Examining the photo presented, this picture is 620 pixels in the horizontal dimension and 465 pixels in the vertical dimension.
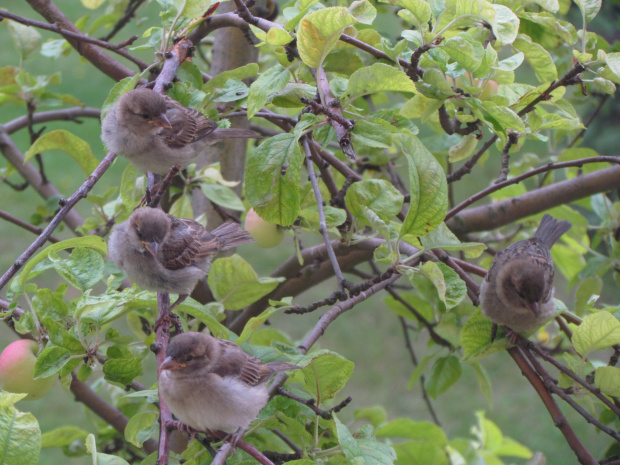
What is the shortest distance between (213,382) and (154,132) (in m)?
1.19

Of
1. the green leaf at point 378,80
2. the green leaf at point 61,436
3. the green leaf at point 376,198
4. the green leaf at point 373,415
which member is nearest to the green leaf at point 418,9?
the green leaf at point 378,80

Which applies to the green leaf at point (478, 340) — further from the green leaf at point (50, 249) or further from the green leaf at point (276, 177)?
the green leaf at point (50, 249)

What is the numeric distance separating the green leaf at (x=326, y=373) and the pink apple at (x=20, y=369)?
2.59 feet

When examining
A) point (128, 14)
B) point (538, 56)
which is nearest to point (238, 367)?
point (538, 56)

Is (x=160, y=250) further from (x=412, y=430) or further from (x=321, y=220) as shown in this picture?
(x=412, y=430)

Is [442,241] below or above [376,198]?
below

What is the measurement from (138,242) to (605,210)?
1961 millimetres

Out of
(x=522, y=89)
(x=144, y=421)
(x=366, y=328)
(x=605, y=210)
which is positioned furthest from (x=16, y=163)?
(x=366, y=328)

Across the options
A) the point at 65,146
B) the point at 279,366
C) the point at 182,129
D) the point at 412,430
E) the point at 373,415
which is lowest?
the point at 373,415

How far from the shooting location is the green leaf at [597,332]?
1.72m

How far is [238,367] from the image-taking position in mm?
1895

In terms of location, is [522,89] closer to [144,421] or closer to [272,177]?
[272,177]

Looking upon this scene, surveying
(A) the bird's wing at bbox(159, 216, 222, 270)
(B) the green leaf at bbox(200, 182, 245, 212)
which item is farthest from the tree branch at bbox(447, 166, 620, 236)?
(A) the bird's wing at bbox(159, 216, 222, 270)

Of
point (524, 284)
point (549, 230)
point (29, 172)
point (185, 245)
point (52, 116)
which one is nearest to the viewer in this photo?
point (185, 245)
